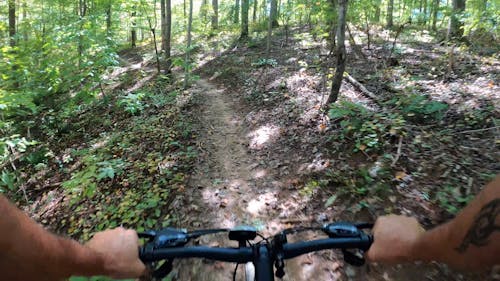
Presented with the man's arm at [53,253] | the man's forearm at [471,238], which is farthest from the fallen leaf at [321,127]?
the man's arm at [53,253]

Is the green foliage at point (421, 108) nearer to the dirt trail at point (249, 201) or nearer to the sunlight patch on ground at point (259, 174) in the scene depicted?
the dirt trail at point (249, 201)

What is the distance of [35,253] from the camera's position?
1.32m

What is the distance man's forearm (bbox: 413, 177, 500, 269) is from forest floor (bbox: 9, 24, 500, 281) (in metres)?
2.44

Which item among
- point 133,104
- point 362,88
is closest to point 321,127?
point 362,88

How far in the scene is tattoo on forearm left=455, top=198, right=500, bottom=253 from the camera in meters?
1.31

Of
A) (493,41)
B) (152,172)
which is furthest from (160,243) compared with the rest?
(493,41)

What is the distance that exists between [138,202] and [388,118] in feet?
17.1

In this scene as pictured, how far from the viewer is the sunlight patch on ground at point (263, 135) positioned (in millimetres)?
7706

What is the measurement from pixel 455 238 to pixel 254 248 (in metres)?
0.96

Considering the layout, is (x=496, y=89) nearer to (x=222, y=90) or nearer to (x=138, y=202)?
(x=138, y=202)

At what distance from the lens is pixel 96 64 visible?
10.6m

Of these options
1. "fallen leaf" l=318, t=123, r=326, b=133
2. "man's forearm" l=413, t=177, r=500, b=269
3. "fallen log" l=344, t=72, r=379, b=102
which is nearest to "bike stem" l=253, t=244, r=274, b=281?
"man's forearm" l=413, t=177, r=500, b=269

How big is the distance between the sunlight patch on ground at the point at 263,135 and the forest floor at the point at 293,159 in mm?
53

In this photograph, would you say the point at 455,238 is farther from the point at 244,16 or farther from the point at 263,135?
the point at 244,16
